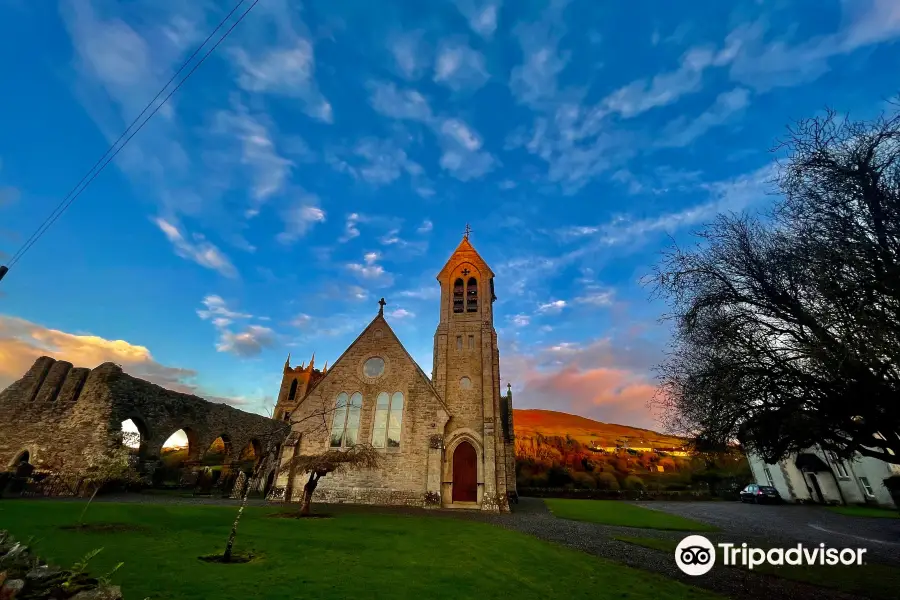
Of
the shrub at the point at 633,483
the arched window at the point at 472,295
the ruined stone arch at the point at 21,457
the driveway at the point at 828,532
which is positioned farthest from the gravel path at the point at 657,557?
the shrub at the point at 633,483

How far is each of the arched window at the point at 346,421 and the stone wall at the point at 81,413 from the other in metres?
4.07

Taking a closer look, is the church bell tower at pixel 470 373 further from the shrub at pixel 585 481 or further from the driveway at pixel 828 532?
the shrub at pixel 585 481

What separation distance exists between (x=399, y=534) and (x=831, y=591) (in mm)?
10465

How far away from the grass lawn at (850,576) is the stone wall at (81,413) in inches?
764

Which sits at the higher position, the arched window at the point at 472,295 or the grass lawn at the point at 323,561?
the arched window at the point at 472,295

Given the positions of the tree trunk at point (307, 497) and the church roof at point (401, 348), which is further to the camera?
the church roof at point (401, 348)

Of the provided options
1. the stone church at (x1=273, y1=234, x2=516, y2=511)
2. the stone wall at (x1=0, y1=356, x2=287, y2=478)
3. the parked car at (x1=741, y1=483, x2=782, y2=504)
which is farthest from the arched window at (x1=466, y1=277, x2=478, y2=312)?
the parked car at (x1=741, y1=483, x2=782, y2=504)

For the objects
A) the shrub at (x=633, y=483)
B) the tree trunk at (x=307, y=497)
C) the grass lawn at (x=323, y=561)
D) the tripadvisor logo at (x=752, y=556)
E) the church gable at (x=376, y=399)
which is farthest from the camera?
the shrub at (x=633, y=483)

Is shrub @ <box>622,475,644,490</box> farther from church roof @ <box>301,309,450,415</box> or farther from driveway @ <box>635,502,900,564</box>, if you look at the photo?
church roof @ <box>301,309,450,415</box>

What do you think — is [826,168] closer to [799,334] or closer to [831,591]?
[799,334]

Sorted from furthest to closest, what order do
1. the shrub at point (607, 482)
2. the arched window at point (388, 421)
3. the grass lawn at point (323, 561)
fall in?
1. the shrub at point (607, 482)
2. the arched window at point (388, 421)
3. the grass lawn at point (323, 561)

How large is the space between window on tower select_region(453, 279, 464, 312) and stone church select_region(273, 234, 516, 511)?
1.48 meters

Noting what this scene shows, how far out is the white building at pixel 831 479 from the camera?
30234mm

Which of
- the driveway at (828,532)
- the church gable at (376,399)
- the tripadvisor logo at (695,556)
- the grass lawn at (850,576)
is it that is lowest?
the grass lawn at (850,576)
